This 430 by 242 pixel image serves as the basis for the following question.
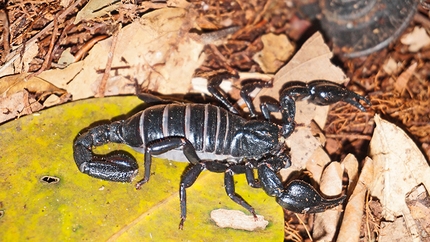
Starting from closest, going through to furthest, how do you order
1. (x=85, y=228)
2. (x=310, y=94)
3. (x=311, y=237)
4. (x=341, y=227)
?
(x=85, y=228) → (x=341, y=227) → (x=311, y=237) → (x=310, y=94)

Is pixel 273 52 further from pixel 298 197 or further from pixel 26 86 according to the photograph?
pixel 26 86

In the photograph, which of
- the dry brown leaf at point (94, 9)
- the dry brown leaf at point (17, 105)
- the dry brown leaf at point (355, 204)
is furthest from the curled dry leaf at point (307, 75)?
the dry brown leaf at point (17, 105)

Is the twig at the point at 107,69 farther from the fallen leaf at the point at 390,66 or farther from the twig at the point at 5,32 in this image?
the fallen leaf at the point at 390,66

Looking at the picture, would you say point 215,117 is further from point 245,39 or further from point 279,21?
point 279,21

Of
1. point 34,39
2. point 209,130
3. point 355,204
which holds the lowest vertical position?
point 355,204

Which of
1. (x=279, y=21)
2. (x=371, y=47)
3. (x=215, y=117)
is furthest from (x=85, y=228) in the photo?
(x=371, y=47)

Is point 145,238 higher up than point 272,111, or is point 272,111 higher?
point 272,111

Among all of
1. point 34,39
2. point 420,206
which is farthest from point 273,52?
point 34,39
